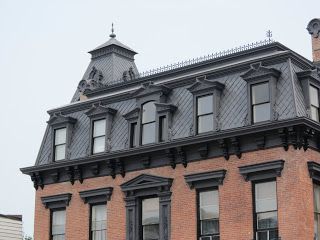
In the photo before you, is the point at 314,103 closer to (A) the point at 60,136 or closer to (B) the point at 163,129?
(B) the point at 163,129

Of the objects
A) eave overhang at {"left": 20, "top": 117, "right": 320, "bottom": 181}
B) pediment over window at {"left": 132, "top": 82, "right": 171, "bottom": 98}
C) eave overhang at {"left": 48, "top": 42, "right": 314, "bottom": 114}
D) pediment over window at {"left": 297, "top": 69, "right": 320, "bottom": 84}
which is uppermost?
eave overhang at {"left": 48, "top": 42, "right": 314, "bottom": 114}

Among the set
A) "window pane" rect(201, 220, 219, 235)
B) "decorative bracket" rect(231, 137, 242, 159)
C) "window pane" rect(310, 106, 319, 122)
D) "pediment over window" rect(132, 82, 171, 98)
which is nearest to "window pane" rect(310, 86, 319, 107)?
"window pane" rect(310, 106, 319, 122)

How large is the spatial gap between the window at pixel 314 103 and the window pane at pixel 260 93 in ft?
5.88

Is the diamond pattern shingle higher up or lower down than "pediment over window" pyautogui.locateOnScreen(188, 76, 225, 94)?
lower down

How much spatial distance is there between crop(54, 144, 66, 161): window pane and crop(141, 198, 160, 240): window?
5438 millimetres

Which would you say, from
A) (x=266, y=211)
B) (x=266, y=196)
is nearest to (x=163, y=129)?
(x=266, y=196)

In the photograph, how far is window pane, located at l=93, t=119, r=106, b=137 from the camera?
108 ft

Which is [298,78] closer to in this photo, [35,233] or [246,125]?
[246,125]

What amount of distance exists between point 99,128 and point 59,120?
8.26 ft

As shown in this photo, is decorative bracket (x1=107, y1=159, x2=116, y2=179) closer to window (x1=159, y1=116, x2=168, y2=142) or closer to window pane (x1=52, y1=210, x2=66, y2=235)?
window (x1=159, y1=116, x2=168, y2=142)

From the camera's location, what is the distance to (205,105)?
29609 millimetres

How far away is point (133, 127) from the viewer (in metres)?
31.9

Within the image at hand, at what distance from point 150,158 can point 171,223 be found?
2.94 metres

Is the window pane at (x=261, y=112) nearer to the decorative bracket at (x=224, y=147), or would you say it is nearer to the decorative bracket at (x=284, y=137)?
the decorative bracket at (x=284, y=137)
